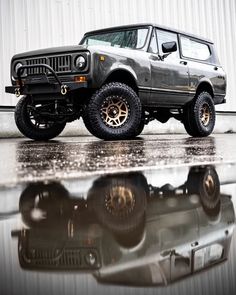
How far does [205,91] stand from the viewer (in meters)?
7.65

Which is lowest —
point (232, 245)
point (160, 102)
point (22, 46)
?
point (232, 245)

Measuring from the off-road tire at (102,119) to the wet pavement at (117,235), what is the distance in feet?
11.4

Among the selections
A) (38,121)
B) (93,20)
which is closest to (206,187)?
(38,121)

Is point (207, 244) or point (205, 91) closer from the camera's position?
point (207, 244)

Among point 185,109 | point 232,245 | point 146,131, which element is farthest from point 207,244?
point 146,131

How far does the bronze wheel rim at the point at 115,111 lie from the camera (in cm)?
553

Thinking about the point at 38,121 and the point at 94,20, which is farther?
the point at 94,20

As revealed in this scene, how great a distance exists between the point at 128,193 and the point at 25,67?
179 inches

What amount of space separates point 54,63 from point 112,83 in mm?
774

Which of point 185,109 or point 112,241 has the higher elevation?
point 185,109

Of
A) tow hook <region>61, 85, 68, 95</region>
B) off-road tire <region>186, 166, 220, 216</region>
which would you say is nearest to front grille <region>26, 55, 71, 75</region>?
tow hook <region>61, 85, 68, 95</region>

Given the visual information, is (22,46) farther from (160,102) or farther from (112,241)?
(112,241)

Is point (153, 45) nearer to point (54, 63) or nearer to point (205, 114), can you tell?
point (54, 63)

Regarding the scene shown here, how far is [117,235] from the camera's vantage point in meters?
0.99
